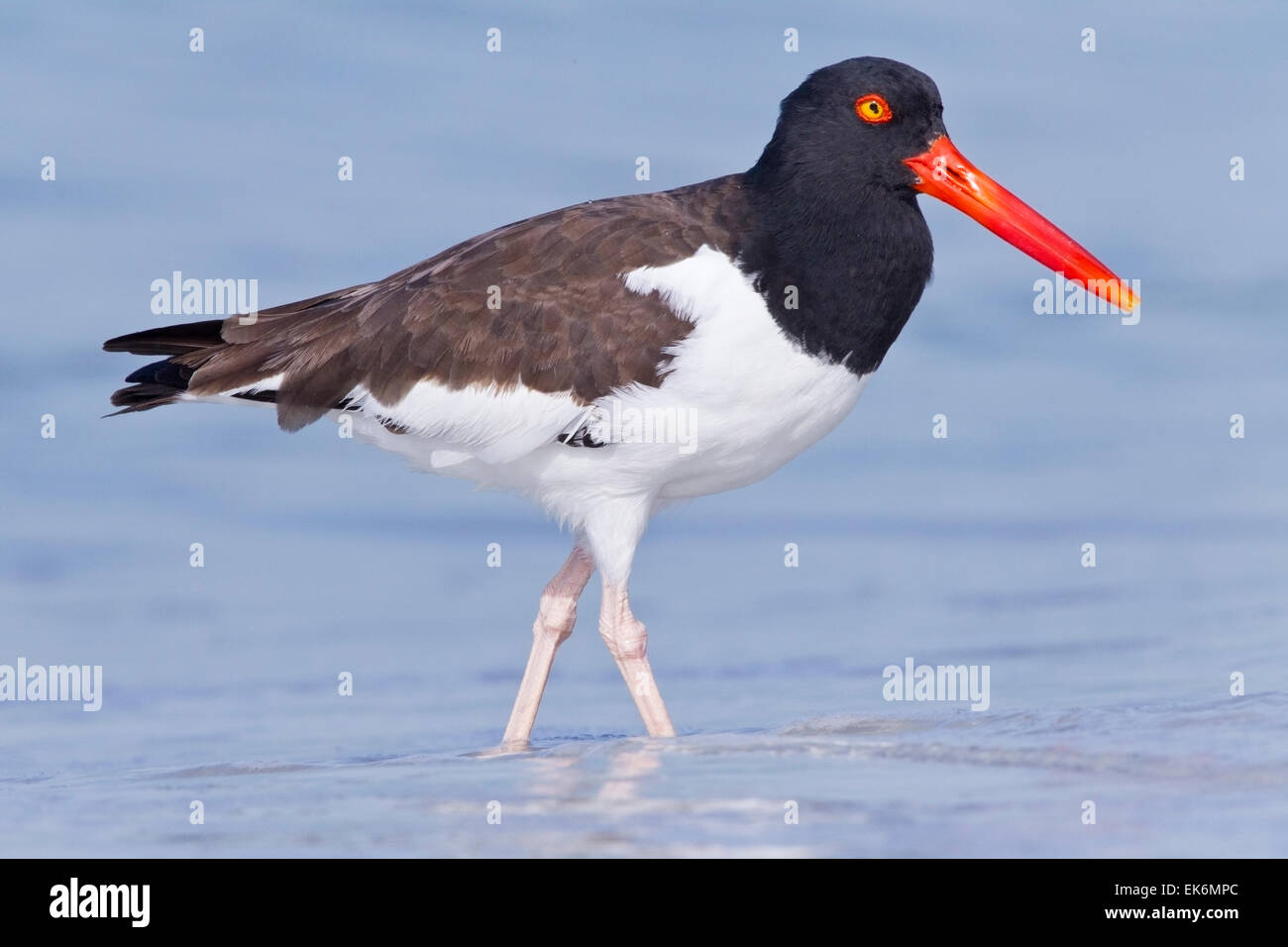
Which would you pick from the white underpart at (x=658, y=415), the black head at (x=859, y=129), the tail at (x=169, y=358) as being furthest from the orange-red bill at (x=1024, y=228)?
the tail at (x=169, y=358)

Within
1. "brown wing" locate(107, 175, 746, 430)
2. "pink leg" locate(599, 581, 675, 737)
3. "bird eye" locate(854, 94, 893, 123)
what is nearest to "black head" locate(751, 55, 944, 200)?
"bird eye" locate(854, 94, 893, 123)

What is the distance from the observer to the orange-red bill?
266 inches

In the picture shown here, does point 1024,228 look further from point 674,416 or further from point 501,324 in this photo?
point 501,324

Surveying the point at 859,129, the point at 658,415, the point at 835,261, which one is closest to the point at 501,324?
the point at 658,415

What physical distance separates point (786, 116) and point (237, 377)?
2354 millimetres

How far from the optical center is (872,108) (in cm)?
660

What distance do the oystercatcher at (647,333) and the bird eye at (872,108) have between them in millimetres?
11

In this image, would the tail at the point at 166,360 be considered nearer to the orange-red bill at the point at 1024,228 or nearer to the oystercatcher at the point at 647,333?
the oystercatcher at the point at 647,333

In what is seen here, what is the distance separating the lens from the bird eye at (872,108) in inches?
260

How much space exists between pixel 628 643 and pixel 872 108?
224 cm

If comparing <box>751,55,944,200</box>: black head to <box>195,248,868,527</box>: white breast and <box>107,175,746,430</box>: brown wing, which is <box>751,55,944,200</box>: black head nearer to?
<box>107,175,746,430</box>: brown wing
